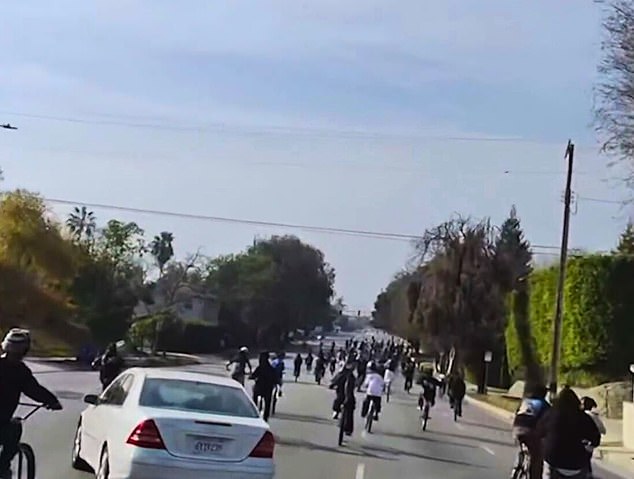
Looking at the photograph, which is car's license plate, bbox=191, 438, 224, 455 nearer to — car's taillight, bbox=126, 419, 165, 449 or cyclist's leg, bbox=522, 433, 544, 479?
car's taillight, bbox=126, 419, 165, 449

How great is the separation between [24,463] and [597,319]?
4066cm

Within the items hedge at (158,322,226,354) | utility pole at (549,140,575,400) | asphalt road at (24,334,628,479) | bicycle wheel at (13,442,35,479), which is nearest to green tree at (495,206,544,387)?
utility pole at (549,140,575,400)

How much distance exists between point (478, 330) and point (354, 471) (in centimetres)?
5519

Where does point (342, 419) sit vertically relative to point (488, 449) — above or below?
above

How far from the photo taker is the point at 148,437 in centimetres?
1271

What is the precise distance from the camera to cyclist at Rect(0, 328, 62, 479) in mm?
11188

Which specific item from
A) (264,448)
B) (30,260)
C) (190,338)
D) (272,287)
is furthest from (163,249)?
(264,448)

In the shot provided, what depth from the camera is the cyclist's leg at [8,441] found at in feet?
36.6

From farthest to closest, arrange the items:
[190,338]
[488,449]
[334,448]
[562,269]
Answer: [190,338], [562,269], [488,449], [334,448]

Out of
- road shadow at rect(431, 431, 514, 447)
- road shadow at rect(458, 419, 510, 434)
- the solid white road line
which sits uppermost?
road shadow at rect(458, 419, 510, 434)

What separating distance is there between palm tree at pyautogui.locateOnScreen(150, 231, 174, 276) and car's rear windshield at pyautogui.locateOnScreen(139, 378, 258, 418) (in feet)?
458

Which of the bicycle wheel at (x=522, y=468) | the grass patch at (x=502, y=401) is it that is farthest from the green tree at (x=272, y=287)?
the bicycle wheel at (x=522, y=468)

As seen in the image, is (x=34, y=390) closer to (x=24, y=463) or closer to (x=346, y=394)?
(x=24, y=463)

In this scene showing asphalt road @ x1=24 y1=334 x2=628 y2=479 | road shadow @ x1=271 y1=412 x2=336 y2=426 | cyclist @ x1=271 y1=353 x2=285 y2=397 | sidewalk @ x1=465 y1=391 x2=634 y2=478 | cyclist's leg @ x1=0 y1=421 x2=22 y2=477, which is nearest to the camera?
cyclist's leg @ x1=0 y1=421 x2=22 y2=477
